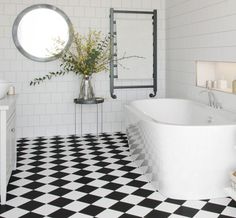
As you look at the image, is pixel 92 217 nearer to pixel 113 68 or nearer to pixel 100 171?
pixel 100 171

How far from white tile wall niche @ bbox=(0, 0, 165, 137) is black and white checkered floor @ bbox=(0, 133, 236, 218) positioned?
3.03 feet

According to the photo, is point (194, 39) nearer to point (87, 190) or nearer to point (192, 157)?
point (192, 157)

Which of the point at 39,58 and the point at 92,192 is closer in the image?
the point at 92,192

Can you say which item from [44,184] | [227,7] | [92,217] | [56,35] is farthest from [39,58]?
[92,217]

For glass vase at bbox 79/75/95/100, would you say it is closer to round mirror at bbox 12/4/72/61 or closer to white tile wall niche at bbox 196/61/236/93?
round mirror at bbox 12/4/72/61

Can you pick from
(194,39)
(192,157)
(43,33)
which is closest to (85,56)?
(43,33)

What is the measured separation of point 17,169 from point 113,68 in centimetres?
271

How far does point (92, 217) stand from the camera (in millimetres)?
2990

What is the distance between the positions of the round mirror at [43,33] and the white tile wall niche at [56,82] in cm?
10

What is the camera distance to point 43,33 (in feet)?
19.7

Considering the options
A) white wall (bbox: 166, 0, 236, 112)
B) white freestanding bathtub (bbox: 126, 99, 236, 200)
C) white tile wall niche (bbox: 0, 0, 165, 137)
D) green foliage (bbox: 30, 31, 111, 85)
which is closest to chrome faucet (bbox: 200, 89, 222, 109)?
white wall (bbox: 166, 0, 236, 112)

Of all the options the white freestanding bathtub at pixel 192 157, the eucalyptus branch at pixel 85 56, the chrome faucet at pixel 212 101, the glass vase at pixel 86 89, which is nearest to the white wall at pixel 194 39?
the chrome faucet at pixel 212 101

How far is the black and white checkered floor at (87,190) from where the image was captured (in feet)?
10.2

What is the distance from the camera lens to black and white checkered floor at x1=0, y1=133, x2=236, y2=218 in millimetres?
3094
